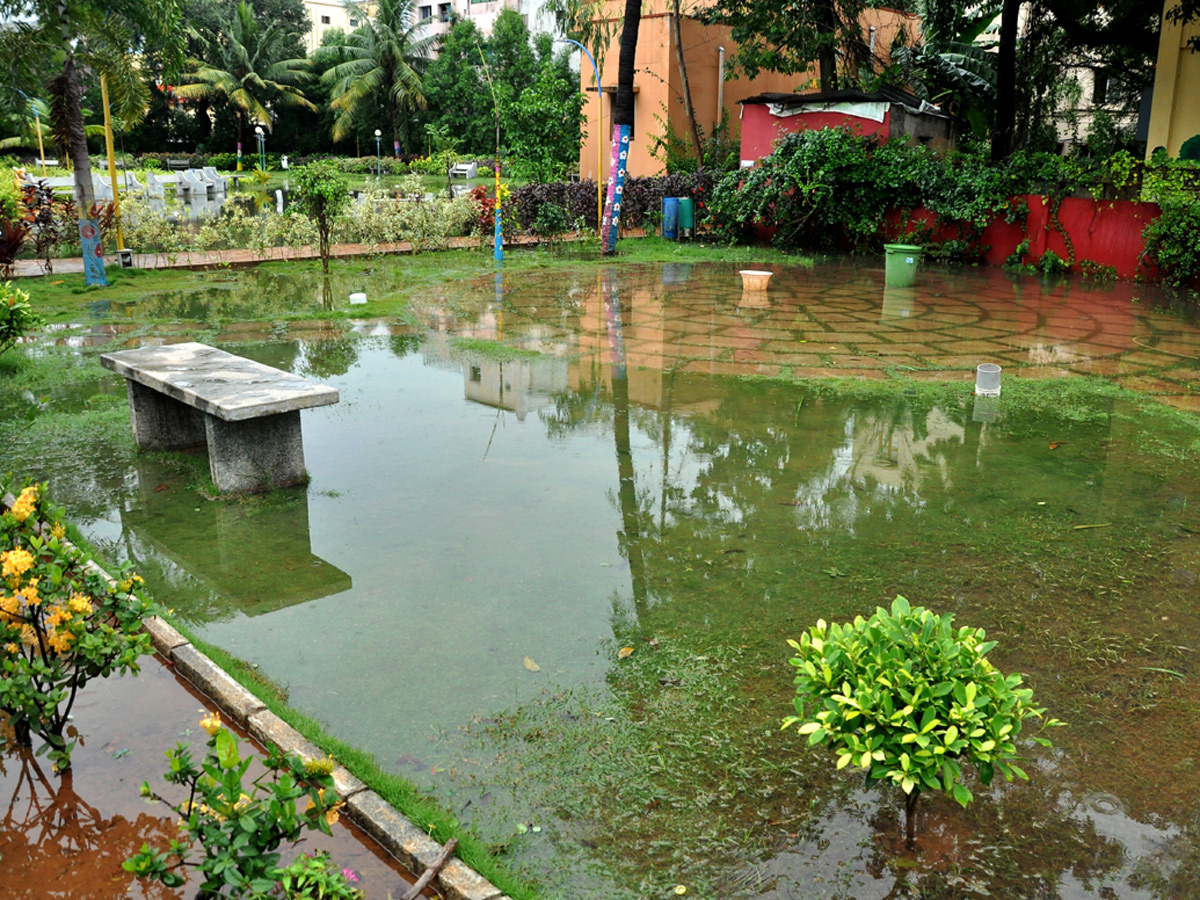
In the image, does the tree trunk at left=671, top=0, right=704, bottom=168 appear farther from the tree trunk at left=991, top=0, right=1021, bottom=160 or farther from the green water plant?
the green water plant

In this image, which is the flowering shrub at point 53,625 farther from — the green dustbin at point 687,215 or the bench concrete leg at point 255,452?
the green dustbin at point 687,215

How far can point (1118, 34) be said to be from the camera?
18.0 meters

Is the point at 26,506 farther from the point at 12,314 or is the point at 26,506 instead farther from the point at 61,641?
the point at 12,314

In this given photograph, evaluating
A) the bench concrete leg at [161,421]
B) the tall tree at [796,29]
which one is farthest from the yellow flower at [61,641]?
the tall tree at [796,29]

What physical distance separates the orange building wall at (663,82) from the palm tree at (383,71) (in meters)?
22.1

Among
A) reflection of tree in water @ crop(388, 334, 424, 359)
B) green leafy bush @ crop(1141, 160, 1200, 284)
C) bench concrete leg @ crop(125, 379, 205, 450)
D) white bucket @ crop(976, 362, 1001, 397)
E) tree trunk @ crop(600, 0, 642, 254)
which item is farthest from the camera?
tree trunk @ crop(600, 0, 642, 254)

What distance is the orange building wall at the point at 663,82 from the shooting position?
907 inches

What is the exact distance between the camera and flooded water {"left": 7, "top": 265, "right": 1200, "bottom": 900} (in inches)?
123

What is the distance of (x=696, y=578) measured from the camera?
496 centimetres

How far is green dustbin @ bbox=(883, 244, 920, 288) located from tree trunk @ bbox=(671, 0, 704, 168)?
957 cm

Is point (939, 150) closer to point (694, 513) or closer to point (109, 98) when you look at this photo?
point (109, 98)

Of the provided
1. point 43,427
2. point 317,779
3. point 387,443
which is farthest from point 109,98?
point 317,779

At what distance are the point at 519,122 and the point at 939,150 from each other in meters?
8.37

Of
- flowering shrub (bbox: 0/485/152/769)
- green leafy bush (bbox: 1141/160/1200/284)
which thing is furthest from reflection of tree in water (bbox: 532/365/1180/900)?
green leafy bush (bbox: 1141/160/1200/284)
